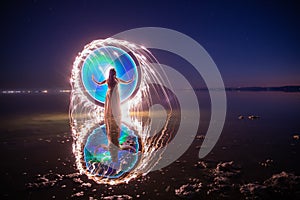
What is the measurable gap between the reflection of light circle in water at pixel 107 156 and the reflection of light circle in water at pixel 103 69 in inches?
215

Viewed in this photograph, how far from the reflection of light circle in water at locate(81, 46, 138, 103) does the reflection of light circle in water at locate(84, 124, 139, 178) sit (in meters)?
5.47

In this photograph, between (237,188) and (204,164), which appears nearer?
(237,188)

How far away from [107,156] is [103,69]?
38.1 ft

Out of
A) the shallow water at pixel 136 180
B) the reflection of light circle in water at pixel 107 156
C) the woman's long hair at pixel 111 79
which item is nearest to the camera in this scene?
the shallow water at pixel 136 180

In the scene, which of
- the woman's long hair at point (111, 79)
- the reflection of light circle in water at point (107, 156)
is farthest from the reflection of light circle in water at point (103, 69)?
the reflection of light circle in water at point (107, 156)

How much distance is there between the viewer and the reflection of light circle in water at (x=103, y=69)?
14.7 metres

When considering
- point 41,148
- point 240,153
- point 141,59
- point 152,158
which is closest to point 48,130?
point 41,148

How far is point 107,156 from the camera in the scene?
739 cm

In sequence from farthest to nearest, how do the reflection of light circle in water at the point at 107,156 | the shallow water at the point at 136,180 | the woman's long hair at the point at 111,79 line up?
the woman's long hair at the point at 111,79
the reflection of light circle in water at the point at 107,156
the shallow water at the point at 136,180

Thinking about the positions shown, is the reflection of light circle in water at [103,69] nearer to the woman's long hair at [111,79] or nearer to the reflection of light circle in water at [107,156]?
the woman's long hair at [111,79]

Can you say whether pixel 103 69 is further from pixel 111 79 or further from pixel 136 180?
pixel 136 180

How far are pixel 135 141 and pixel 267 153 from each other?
177 inches

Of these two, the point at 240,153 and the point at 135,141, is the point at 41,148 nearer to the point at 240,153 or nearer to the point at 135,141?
the point at 135,141

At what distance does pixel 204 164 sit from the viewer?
6.69 metres
